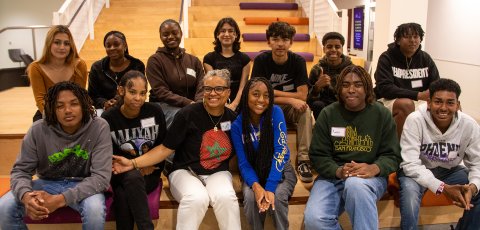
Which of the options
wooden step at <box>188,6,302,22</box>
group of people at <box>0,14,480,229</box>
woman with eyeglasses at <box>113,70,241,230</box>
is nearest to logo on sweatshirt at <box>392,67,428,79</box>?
group of people at <box>0,14,480,229</box>

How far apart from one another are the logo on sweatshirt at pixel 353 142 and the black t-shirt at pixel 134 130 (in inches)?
42.6

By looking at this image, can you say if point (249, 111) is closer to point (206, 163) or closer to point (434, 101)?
point (206, 163)

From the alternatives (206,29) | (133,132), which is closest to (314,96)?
(133,132)

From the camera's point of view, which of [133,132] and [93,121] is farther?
[133,132]

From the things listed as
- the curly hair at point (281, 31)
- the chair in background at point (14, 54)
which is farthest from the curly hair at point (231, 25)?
the chair in background at point (14, 54)

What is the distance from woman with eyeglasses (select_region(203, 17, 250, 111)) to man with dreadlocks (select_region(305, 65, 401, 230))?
1053 mm

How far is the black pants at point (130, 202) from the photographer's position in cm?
210

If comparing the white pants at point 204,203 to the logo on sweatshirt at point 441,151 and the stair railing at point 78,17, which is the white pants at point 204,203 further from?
the stair railing at point 78,17

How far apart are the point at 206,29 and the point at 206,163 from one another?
4326mm

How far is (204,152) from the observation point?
235 centimetres

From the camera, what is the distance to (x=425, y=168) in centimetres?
230

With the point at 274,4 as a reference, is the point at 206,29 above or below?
below

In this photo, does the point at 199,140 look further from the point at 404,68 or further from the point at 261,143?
the point at 404,68

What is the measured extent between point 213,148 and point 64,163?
2.71 feet
